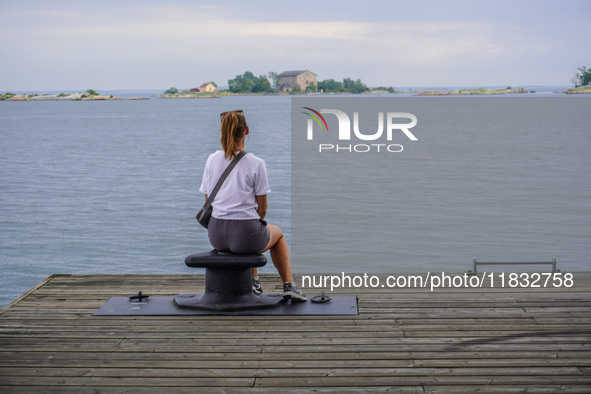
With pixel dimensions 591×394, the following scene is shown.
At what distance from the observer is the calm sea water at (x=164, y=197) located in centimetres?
1878

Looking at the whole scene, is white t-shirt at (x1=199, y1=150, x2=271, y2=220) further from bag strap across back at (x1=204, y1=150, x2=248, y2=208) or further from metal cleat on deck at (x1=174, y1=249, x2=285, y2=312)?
metal cleat on deck at (x1=174, y1=249, x2=285, y2=312)

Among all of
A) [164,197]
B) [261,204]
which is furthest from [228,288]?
[164,197]

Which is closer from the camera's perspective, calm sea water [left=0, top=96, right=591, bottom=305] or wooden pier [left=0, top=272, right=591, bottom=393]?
wooden pier [left=0, top=272, right=591, bottom=393]

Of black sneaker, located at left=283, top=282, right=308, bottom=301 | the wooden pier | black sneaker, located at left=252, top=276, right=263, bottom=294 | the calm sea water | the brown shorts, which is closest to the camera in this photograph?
the wooden pier

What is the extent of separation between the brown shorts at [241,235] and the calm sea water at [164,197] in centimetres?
1002

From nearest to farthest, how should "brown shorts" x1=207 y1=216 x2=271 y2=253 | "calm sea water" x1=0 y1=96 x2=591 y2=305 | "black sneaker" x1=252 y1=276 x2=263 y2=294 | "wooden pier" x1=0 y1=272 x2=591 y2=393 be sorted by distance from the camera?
"wooden pier" x1=0 y1=272 x2=591 y2=393, "brown shorts" x1=207 y1=216 x2=271 y2=253, "black sneaker" x1=252 y1=276 x2=263 y2=294, "calm sea water" x1=0 y1=96 x2=591 y2=305

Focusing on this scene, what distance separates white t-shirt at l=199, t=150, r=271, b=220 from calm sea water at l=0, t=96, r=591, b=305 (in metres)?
10.0

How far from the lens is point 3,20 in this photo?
104 m

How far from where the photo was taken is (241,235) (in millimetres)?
4711

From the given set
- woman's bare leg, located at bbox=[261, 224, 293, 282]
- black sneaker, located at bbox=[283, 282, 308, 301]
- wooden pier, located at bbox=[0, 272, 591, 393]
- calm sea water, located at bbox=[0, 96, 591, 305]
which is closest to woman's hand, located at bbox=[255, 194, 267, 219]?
woman's bare leg, located at bbox=[261, 224, 293, 282]

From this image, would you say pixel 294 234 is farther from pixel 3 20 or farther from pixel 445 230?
pixel 3 20

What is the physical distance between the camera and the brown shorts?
185 inches

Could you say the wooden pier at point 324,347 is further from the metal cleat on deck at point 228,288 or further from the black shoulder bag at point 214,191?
the black shoulder bag at point 214,191

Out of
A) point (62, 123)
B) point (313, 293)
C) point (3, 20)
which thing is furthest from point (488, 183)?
point (3, 20)
